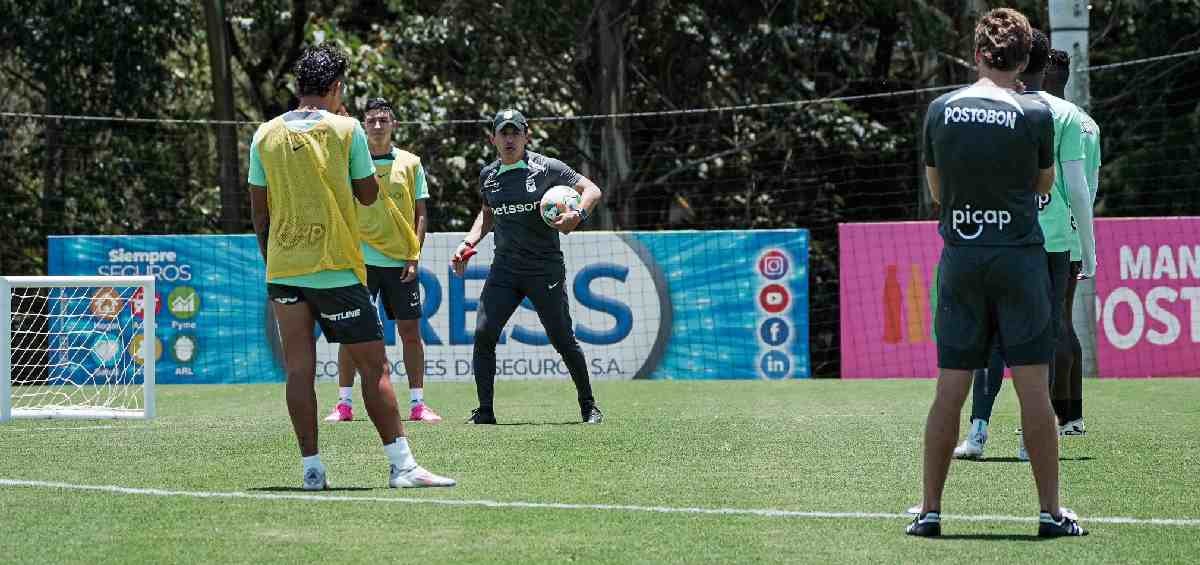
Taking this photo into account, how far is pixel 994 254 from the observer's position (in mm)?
5664

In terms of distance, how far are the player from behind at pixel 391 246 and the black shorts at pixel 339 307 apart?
341cm

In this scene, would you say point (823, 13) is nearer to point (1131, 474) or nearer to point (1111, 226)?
point (1111, 226)

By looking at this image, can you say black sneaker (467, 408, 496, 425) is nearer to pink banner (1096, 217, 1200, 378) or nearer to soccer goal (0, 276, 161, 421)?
soccer goal (0, 276, 161, 421)

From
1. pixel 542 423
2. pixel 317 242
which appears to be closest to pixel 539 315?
pixel 542 423

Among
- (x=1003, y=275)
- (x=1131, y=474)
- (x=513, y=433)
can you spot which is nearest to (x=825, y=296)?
(x=513, y=433)

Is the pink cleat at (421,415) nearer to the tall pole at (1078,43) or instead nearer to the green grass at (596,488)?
the green grass at (596,488)

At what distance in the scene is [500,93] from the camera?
930 inches

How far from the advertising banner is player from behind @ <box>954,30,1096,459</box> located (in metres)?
8.04

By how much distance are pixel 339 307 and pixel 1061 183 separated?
3.30 metres

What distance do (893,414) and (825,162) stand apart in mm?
13047

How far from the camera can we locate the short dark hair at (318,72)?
277 inches

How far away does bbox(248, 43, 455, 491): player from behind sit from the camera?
276 inches

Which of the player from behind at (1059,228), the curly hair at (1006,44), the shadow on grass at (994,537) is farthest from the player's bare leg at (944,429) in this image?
the curly hair at (1006,44)

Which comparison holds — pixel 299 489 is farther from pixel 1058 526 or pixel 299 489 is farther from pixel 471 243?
pixel 471 243
